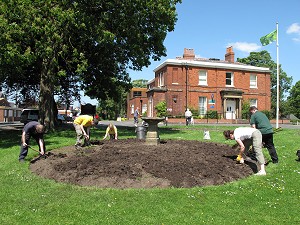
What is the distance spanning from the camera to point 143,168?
8.37 metres

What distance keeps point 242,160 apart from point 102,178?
432 centimetres

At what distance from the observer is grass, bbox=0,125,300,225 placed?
5.43 meters

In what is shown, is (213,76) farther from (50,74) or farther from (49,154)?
(49,154)

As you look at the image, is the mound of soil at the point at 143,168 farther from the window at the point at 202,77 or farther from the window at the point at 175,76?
the window at the point at 202,77

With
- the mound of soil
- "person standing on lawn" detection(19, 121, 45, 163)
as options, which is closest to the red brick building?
"person standing on lawn" detection(19, 121, 45, 163)

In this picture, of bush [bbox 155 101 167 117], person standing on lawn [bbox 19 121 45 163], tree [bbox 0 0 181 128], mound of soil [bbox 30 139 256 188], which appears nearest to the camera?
mound of soil [bbox 30 139 256 188]

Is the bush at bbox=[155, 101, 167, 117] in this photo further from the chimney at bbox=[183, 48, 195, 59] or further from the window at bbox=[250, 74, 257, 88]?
the window at bbox=[250, 74, 257, 88]

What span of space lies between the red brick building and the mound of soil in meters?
29.6

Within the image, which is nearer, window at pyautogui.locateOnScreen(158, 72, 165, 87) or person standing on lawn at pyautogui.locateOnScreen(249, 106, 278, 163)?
person standing on lawn at pyautogui.locateOnScreen(249, 106, 278, 163)

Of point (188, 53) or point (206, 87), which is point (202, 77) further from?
point (188, 53)

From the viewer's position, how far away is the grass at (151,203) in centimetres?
543

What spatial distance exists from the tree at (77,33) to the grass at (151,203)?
9628mm

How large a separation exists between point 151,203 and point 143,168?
221cm

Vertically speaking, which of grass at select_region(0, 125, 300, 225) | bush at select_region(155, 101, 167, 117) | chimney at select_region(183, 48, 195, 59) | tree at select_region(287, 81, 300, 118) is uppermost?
chimney at select_region(183, 48, 195, 59)
